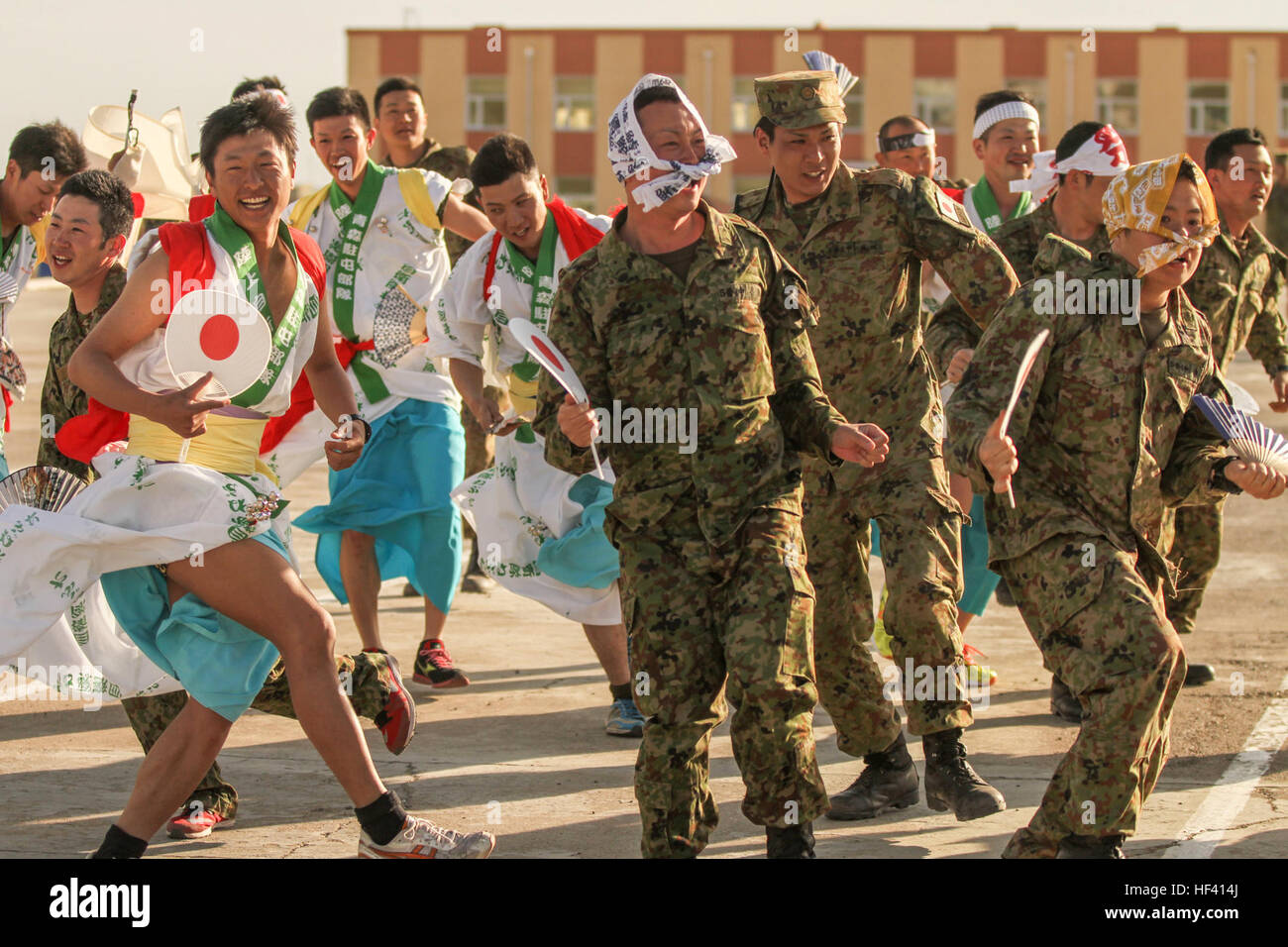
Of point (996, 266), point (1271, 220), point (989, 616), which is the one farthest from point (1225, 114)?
point (996, 266)

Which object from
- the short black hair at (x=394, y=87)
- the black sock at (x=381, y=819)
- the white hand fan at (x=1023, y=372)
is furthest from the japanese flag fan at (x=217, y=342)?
the short black hair at (x=394, y=87)

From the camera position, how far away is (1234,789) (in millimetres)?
5750

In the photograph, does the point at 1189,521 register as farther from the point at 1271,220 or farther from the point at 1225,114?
the point at 1225,114

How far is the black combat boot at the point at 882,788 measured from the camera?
5496 millimetres

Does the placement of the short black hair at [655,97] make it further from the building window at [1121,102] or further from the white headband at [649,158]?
the building window at [1121,102]

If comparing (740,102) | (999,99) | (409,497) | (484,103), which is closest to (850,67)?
(740,102)

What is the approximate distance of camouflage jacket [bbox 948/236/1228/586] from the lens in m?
4.68

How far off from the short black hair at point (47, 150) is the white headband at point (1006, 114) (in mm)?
4246

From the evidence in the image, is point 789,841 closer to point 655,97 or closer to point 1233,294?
point 655,97

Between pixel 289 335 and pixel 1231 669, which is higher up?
pixel 289 335

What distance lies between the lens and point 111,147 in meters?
8.09

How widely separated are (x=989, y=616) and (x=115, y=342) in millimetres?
5885
